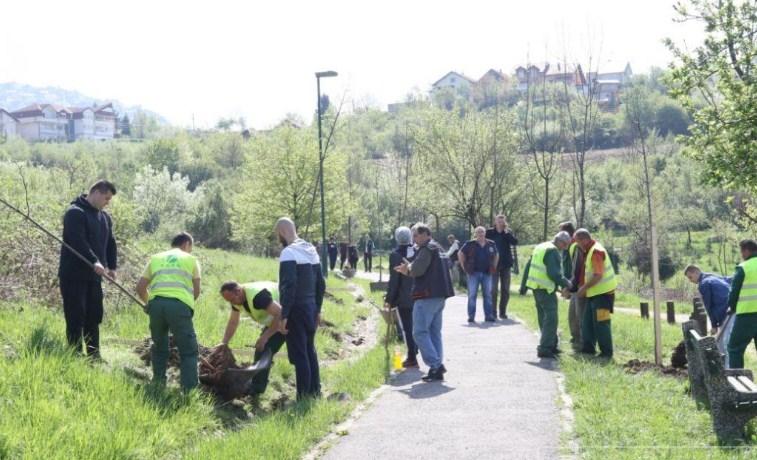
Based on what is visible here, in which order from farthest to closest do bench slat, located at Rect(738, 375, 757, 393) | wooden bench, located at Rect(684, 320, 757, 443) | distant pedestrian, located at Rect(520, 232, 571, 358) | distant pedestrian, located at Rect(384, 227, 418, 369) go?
distant pedestrian, located at Rect(520, 232, 571, 358)
distant pedestrian, located at Rect(384, 227, 418, 369)
bench slat, located at Rect(738, 375, 757, 393)
wooden bench, located at Rect(684, 320, 757, 443)

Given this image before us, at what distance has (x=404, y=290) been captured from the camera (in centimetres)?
1233

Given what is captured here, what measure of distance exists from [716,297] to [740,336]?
1692mm

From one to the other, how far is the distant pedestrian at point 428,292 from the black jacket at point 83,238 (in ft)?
12.6

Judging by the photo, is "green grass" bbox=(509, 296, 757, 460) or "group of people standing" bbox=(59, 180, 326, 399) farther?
"group of people standing" bbox=(59, 180, 326, 399)

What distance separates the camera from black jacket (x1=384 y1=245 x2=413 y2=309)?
1221 centimetres

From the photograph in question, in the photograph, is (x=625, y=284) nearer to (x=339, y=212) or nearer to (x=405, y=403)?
(x=339, y=212)

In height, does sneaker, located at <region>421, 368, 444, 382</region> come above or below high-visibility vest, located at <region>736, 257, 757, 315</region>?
below

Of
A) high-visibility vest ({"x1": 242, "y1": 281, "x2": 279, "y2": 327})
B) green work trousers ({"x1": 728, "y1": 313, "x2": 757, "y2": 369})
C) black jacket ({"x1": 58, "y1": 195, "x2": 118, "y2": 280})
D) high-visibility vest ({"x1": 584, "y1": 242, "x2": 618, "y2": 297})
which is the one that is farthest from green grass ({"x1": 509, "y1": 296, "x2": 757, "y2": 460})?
black jacket ({"x1": 58, "y1": 195, "x2": 118, "y2": 280})

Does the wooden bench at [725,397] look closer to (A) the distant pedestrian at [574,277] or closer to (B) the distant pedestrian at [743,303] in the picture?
(B) the distant pedestrian at [743,303]

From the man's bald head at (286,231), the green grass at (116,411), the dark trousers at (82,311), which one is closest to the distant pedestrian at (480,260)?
the green grass at (116,411)

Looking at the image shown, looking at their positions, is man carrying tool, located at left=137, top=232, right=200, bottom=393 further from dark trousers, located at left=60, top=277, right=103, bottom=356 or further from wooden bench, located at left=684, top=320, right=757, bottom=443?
wooden bench, located at left=684, top=320, right=757, bottom=443

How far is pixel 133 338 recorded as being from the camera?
10852 millimetres

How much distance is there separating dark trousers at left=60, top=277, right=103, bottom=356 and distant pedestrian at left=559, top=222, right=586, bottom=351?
7055 millimetres

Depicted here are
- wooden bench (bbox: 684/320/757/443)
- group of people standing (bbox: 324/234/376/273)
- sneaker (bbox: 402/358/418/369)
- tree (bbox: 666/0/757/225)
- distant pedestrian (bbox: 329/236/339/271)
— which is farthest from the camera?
distant pedestrian (bbox: 329/236/339/271)
